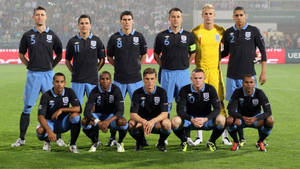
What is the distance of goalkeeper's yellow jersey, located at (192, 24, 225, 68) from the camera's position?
8.13 m

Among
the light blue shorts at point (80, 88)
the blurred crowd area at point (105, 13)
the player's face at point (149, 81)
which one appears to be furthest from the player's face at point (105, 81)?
the blurred crowd area at point (105, 13)

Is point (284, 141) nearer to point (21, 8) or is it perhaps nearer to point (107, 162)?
point (107, 162)

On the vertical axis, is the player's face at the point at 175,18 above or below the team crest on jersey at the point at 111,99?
above

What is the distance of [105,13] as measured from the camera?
3959 centimetres

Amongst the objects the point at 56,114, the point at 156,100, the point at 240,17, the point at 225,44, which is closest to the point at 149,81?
the point at 156,100

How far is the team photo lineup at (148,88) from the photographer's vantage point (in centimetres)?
723

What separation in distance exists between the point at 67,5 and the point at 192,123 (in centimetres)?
3388

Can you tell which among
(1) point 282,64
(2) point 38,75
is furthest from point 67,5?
(2) point 38,75

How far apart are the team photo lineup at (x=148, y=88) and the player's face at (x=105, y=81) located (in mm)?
14

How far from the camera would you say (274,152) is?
725cm

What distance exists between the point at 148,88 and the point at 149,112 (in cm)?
40

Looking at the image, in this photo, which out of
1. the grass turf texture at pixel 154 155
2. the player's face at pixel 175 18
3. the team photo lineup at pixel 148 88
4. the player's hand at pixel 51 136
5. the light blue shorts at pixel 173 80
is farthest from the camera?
the light blue shorts at pixel 173 80

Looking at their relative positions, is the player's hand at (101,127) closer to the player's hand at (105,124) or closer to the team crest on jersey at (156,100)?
the player's hand at (105,124)

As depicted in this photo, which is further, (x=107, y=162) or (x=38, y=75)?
(x=38, y=75)
